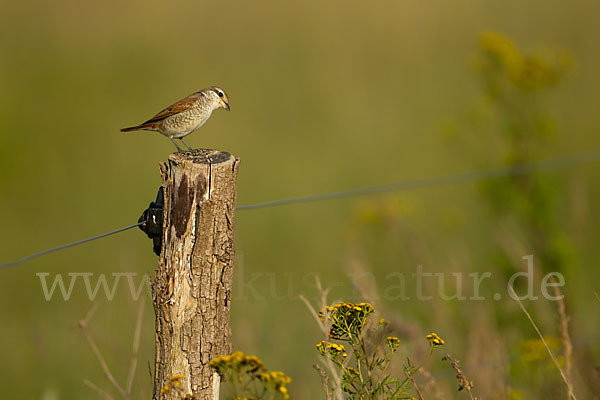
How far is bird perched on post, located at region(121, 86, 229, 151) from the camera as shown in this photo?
451 cm

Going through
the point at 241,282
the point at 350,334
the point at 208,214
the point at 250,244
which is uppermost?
the point at 250,244

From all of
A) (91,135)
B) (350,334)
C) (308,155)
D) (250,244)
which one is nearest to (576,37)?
(308,155)

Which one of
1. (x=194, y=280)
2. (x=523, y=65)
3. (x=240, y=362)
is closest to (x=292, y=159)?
(x=523, y=65)

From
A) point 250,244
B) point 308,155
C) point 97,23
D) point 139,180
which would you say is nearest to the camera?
point 250,244

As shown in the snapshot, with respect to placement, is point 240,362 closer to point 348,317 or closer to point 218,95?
point 348,317

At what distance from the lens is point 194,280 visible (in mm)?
2930

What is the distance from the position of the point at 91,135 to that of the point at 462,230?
5543mm

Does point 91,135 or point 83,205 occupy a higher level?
point 91,135

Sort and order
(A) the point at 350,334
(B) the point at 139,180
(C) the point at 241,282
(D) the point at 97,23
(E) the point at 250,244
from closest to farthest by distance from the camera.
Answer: (A) the point at 350,334 < (C) the point at 241,282 < (E) the point at 250,244 < (B) the point at 139,180 < (D) the point at 97,23

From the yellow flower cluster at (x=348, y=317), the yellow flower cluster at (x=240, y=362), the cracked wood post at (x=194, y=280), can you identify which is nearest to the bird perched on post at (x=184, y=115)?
the cracked wood post at (x=194, y=280)

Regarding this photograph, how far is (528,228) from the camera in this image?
243 inches

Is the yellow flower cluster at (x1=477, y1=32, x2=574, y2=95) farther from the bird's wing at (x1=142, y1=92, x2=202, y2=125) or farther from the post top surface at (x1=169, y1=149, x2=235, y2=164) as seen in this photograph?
the post top surface at (x1=169, y1=149, x2=235, y2=164)

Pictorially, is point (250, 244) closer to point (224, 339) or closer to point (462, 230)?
point (462, 230)

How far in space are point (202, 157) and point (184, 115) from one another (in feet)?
4.87
